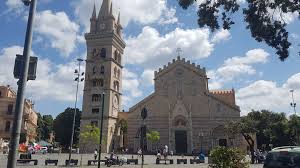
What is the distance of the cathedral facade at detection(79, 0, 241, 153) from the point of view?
57.7 meters

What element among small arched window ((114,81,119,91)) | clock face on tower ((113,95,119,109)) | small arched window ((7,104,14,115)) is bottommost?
small arched window ((7,104,14,115))

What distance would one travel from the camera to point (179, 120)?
5950 centimetres

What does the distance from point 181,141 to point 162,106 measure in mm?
7527

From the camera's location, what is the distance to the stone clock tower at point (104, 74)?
60.4 m

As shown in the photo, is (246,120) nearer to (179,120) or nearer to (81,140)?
(179,120)

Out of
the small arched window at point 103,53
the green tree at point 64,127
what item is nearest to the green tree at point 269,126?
the small arched window at point 103,53

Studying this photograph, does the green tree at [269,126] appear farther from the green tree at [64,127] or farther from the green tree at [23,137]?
the green tree at [23,137]

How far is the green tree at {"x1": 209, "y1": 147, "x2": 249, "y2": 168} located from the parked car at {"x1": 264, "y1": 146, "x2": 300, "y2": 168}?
557 centimetres

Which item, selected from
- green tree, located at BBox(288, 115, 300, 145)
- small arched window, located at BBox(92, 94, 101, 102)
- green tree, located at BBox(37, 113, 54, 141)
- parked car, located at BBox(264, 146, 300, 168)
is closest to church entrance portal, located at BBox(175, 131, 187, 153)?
small arched window, located at BBox(92, 94, 101, 102)

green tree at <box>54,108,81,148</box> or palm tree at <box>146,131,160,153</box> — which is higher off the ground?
green tree at <box>54,108,81,148</box>

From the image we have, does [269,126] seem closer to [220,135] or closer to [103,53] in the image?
[220,135]

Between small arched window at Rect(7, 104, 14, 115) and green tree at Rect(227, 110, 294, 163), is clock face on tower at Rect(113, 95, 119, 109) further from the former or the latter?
green tree at Rect(227, 110, 294, 163)

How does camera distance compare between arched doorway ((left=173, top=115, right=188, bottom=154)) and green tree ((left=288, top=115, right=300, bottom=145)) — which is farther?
arched doorway ((left=173, top=115, right=188, bottom=154))

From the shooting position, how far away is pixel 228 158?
14.8m
